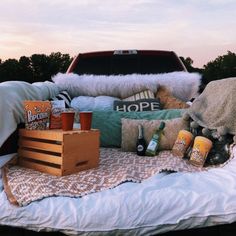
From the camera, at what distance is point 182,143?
10.00 ft

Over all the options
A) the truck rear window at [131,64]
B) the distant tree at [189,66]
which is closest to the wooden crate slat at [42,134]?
the truck rear window at [131,64]

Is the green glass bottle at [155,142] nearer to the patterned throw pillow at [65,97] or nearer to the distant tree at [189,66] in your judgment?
the patterned throw pillow at [65,97]

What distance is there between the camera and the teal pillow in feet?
11.2

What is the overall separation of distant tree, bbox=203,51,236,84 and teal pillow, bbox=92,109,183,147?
7554 mm

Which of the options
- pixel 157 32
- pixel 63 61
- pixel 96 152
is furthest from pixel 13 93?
pixel 63 61

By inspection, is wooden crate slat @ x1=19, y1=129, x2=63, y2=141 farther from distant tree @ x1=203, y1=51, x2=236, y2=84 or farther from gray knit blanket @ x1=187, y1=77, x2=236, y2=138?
distant tree @ x1=203, y1=51, x2=236, y2=84

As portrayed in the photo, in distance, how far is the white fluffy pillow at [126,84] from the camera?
4.11 meters

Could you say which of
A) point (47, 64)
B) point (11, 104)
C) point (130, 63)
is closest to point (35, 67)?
point (47, 64)

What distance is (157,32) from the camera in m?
7.54

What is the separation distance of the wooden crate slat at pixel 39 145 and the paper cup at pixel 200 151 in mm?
981

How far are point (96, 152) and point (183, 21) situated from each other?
555 centimetres

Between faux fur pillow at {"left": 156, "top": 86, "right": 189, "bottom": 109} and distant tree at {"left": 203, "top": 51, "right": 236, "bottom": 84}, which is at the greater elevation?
distant tree at {"left": 203, "top": 51, "right": 236, "bottom": 84}

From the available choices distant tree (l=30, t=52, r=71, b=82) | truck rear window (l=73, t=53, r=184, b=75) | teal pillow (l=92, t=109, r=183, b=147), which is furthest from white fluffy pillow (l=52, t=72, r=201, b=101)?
distant tree (l=30, t=52, r=71, b=82)

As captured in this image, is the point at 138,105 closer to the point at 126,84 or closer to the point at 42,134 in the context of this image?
the point at 126,84
